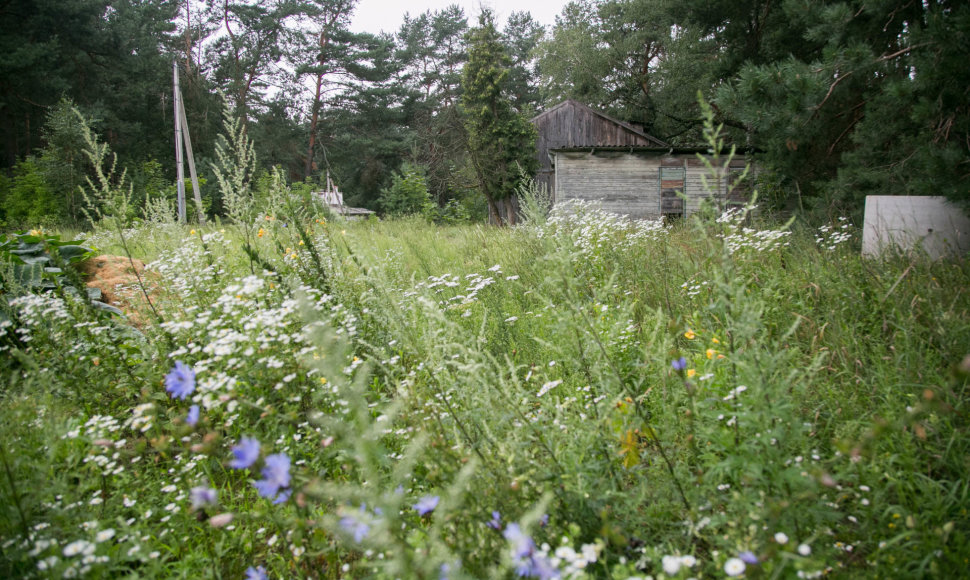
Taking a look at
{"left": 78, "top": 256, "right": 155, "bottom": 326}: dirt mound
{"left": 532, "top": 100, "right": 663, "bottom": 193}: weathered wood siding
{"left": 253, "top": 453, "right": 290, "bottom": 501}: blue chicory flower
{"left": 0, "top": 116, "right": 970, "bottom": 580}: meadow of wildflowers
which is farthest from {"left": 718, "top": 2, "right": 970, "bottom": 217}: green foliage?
{"left": 532, "top": 100, "right": 663, "bottom": 193}: weathered wood siding

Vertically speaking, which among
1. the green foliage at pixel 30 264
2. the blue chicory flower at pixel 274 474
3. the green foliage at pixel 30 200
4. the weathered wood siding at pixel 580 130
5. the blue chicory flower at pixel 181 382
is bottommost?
the blue chicory flower at pixel 274 474

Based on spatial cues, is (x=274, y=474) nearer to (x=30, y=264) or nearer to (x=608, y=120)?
(x=30, y=264)

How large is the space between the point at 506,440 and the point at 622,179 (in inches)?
619

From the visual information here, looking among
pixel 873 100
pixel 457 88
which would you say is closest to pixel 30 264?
pixel 873 100

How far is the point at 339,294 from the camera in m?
3.18

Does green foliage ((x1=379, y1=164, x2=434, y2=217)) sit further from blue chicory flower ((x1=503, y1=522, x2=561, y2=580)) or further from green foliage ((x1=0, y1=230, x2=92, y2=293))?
blue chicory flower ((x1=503, y1=522, x2=561, y2=580))

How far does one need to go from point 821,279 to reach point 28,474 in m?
4.30

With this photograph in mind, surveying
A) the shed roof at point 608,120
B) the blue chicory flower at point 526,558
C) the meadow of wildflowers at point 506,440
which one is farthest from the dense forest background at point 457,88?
the blue chicory flower at point 526,558

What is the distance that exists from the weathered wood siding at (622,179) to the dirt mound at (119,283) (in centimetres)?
1272

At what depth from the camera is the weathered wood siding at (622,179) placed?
1590 centimetres

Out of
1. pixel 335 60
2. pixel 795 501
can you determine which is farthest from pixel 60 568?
pixel 335 60

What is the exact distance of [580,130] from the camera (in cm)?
2473

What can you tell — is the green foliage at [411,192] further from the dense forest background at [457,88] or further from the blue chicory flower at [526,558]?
the blue chicory flower at [526,558]

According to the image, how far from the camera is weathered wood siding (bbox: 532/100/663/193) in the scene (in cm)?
2434
